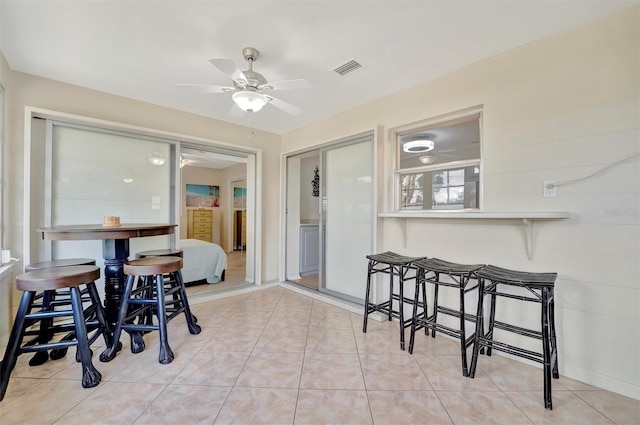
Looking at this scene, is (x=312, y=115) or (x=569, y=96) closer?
(x=569, y=96)

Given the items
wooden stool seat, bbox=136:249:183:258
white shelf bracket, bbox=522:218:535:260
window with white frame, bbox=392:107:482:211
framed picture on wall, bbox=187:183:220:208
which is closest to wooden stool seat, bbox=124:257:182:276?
wooden stool seat, bbox=136:249:183:258

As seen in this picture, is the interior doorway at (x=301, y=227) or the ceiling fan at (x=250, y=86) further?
the interior doorway at (x=301, y=227)

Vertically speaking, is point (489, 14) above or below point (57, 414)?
above

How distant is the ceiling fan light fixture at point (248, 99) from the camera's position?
2.09m

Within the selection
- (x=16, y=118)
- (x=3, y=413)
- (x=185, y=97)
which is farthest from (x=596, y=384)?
(x=16, y=118)

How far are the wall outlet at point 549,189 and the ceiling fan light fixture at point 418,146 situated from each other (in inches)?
40.5

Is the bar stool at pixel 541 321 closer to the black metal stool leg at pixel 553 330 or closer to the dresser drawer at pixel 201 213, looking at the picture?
the black metal stool leg at pixel 553 330

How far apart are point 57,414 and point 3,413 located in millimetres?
304

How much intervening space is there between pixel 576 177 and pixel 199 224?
25.3 ft

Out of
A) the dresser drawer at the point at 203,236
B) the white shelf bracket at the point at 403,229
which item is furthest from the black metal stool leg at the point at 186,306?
the dresser drawer at the point at 203,236

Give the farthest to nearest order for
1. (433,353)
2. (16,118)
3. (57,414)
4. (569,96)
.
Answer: (16,118), (433,353), (569,96), (57,414)

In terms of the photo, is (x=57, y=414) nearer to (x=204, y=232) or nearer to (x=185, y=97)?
(x=185, y=97)

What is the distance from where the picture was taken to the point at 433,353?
87.3 inches

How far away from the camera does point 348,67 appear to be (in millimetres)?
2461
